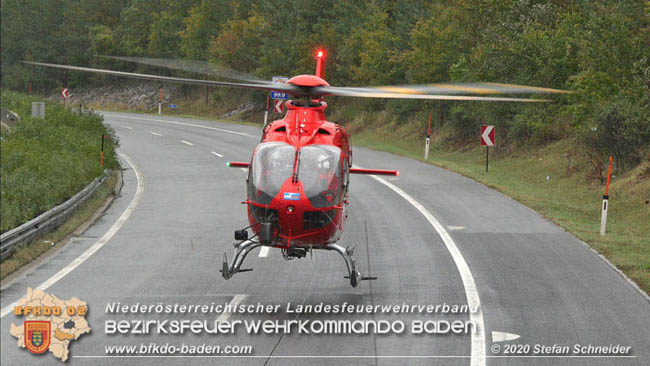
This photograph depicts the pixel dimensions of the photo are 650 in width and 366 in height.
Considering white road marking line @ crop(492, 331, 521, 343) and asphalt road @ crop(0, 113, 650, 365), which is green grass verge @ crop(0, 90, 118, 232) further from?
white road marking line @ crop(492, 331, 521, 343)

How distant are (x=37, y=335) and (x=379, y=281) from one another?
5769 mm

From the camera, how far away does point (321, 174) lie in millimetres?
11859

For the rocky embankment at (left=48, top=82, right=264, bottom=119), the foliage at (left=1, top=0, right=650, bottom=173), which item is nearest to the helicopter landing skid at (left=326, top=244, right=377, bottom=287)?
the foliage at (left=1, top=0, right=650, bottom=173)

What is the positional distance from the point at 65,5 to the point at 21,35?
7.23 m

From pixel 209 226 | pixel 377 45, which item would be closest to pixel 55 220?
pixel 209 226

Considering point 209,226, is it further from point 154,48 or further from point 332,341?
point 154,48

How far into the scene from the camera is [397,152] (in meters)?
37.6

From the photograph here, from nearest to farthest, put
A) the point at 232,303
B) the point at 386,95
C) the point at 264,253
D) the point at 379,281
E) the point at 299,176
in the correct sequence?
1. the point at 299,176
2. the point at 232,303
3. the point at 386,95
4. the point at 379,281
5. the point at 264,253

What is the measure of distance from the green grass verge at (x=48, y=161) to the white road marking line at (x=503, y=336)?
11.3 metres

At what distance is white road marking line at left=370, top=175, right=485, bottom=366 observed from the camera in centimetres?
997

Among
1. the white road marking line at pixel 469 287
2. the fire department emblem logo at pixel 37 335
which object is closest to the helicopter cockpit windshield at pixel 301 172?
the white road marking line at pixel 469 287

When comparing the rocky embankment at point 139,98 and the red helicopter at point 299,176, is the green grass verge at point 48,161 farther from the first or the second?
the rocky embankment at point 139,98

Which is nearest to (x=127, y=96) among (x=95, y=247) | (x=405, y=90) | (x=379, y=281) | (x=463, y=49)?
(x=463, y=49)

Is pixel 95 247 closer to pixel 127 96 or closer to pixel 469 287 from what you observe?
pixel 469 287
